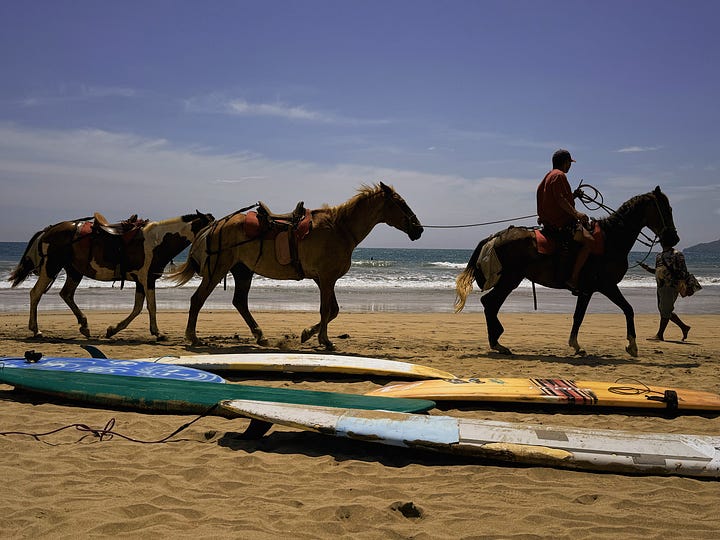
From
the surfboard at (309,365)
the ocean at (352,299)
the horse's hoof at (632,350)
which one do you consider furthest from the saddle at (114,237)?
the horse's hoof at (632,350)

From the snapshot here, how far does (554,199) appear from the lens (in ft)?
28.3

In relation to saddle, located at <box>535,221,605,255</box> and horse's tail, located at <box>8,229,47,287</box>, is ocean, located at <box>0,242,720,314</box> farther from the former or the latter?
saddle, located at <box>535,221,605,255</box>

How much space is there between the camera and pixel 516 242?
890 cm

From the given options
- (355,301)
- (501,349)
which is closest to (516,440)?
(501,349)

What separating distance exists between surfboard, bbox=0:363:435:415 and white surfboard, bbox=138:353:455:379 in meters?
1.07

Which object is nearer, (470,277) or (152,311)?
(470,277)

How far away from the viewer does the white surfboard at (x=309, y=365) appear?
7.07 metres

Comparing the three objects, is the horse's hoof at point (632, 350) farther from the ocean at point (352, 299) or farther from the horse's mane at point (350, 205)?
the ocean at point (352, 299)

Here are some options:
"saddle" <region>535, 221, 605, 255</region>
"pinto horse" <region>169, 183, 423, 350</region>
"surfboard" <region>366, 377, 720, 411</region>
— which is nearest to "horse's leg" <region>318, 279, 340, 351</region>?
"pinto horse" <region>169, 183, 423, 350</region>

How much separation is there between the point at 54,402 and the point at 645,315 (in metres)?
15.5

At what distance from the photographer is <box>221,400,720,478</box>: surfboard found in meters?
4.09

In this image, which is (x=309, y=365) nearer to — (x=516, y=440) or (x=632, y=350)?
(x=516, y=440)

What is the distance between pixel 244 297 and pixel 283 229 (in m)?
1.45

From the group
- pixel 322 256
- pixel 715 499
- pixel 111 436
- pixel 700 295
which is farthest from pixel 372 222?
pixel 700 295
